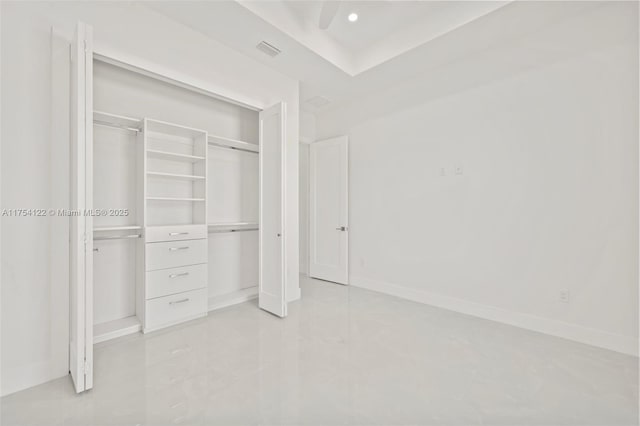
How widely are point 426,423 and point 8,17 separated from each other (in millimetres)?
3646

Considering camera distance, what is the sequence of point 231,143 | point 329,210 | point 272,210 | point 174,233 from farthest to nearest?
point 329,210 < point 231,143 < point 272,210 < point 174,233

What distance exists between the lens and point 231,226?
11.5ft

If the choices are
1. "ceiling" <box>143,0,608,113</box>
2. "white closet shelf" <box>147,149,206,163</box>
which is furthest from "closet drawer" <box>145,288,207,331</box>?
"ceiling" <box>143,0,608,113</box>

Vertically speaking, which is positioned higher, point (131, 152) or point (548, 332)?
point (131, 152)

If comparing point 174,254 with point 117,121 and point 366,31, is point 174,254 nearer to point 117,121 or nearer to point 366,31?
point 117,121

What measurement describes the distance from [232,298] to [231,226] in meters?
0.88

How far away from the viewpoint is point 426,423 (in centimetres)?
154

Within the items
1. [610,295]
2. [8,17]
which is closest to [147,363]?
[8,17]

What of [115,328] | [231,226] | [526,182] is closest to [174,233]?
[231,226]

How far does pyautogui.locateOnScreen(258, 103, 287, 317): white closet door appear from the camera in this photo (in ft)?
9.94

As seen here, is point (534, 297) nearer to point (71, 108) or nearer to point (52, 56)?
point (71, 108)

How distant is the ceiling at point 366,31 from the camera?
2.54 m

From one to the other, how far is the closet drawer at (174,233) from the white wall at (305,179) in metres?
2.43

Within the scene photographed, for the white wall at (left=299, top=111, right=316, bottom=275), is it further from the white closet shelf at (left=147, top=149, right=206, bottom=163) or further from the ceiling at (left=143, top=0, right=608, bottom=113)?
the white closet shelf at (left=147, top=149, right=206, bottom=163)
